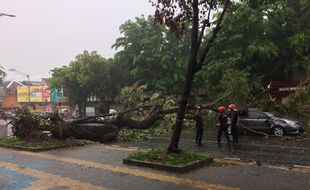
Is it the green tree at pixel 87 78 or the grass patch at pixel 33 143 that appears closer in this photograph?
the grass patch at pixel 33 143

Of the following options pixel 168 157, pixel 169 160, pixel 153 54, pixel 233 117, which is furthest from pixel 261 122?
pixel 153 54

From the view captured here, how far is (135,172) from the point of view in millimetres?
11211

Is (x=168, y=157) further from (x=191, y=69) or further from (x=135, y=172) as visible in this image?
(x=191, y=69)

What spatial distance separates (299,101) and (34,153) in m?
9.48

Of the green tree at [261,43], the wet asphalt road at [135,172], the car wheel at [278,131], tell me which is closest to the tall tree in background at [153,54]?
the green tree at [261,43]

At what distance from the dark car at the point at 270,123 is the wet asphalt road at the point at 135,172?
5063 millimetres

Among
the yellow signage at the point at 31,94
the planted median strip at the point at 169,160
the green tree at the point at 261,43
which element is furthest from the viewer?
the yellow signage at the point at 31,94

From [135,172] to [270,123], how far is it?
11893 millimetres

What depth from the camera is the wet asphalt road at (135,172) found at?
31.8 ft

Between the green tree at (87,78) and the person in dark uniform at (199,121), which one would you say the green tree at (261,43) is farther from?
the green tree at (87,78)

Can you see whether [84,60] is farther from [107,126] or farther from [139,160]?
[139,160]

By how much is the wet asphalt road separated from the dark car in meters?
5.06

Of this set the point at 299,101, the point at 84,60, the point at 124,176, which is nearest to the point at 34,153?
the point at 124,176

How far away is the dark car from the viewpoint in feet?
67.7
